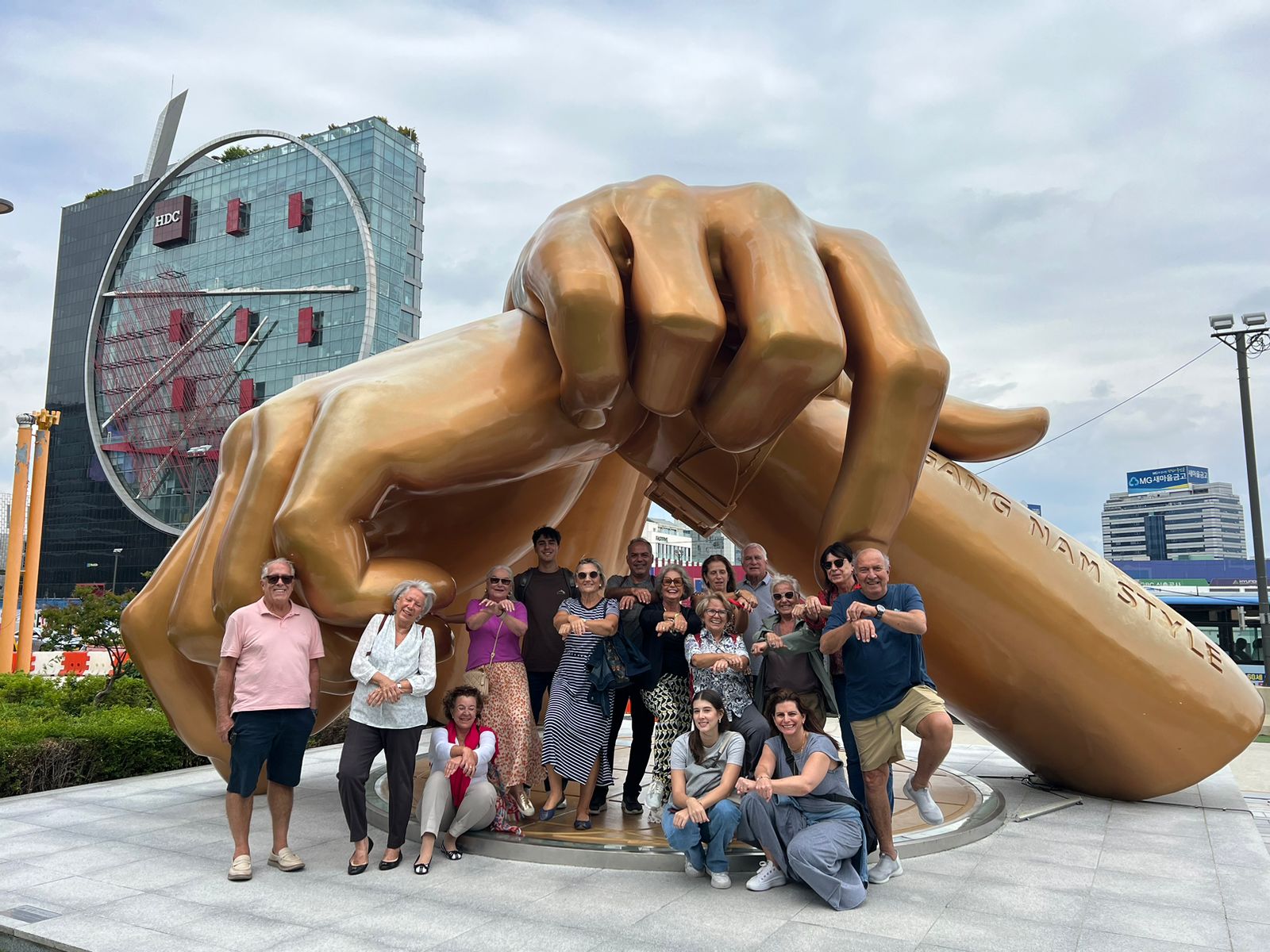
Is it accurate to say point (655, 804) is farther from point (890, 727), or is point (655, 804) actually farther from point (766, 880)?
point (890, 727)

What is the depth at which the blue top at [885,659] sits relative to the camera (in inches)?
222

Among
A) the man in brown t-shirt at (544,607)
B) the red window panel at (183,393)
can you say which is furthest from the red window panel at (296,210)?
the man in brown t-shirt at (544,607)

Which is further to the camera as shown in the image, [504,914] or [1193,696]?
[1193,696]

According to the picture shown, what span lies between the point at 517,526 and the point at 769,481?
2055mm

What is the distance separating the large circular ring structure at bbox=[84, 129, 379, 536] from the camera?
186 feet

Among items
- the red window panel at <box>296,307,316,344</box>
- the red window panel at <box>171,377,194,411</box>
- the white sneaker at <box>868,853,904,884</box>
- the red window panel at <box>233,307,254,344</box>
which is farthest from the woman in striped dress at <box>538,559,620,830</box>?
the red window panel at <box>171,377,194,411</box>

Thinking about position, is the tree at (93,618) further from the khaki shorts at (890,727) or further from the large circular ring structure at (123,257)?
the large circular ring structure at (123,257)

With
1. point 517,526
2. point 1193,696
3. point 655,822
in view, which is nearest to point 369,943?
point 655,822

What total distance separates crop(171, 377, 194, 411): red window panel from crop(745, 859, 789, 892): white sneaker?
6441cm

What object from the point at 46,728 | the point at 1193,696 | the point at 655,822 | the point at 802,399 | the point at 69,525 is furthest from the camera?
the point at 69,525

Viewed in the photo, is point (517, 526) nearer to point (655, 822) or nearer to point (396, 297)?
point (655, 822)

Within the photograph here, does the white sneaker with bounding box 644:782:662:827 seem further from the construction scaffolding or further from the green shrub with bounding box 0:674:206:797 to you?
the construction scaffolding

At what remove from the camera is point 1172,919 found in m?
5.07

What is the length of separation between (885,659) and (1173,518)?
96875mm
